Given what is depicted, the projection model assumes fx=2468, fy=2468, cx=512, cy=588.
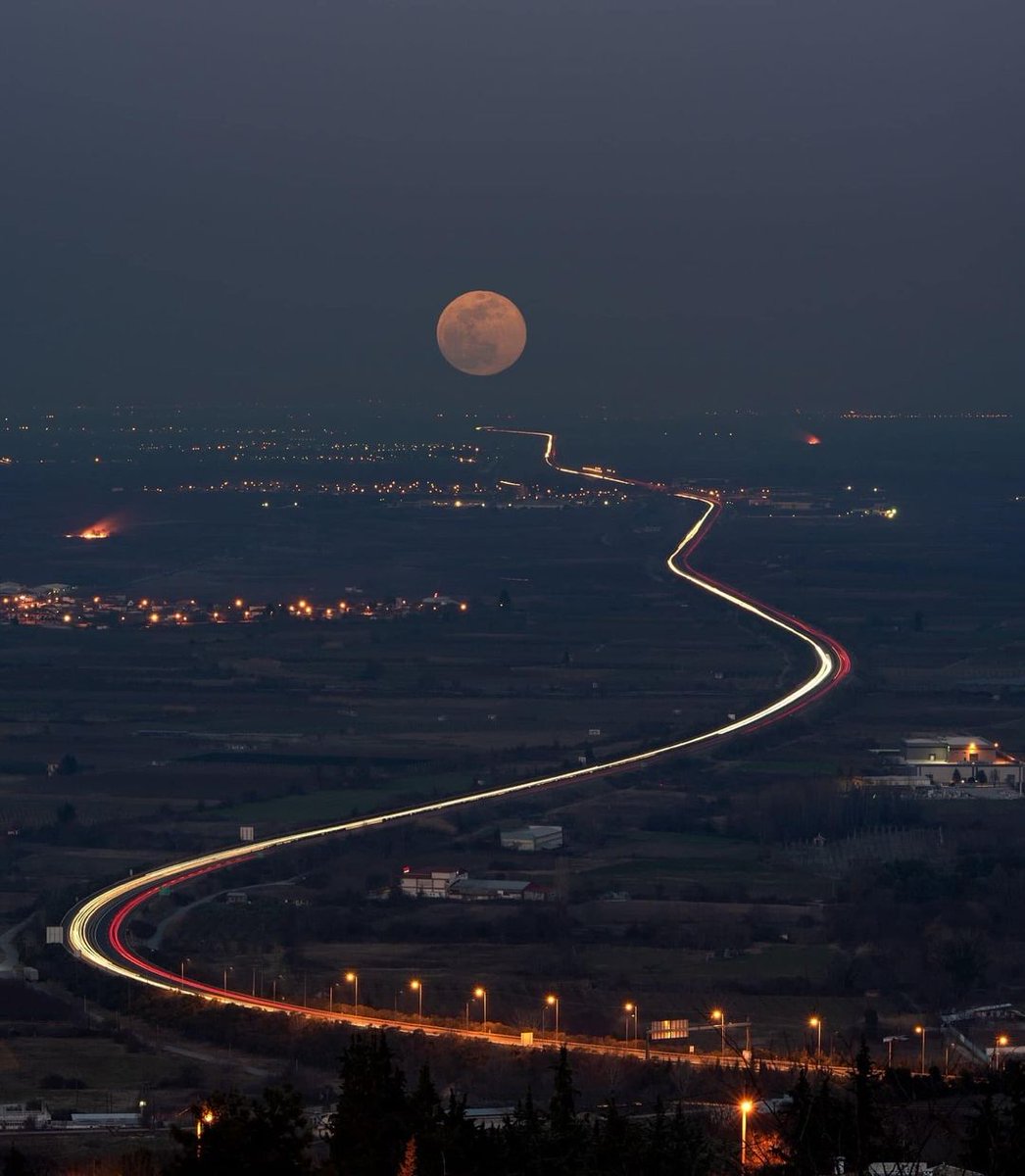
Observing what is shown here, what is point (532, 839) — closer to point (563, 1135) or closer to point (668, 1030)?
point (668, 1030)

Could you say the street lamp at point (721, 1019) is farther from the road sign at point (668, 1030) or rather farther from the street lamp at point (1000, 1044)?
the street lamp at point (1000, 1044)

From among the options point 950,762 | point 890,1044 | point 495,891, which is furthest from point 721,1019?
point 950,762

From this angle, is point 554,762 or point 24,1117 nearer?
point 24,1117

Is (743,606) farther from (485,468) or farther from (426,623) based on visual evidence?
(485,468)

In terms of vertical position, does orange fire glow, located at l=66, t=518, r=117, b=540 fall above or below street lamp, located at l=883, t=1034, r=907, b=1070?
above

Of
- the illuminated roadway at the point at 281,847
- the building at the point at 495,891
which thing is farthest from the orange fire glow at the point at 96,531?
the building at the point at 495,891

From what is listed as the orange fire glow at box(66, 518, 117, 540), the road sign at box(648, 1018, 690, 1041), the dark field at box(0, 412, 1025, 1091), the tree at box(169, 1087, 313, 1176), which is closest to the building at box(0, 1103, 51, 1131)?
the dark field at box(0, 412, 1025, 1091)

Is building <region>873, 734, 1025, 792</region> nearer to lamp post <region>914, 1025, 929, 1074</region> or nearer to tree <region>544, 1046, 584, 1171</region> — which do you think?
lamp post <region>914, 1025, 929, 1074</region>
